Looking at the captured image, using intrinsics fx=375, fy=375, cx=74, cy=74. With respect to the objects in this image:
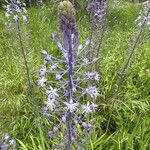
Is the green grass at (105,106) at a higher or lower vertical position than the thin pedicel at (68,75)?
lower

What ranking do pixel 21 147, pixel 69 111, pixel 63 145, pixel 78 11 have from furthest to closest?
pixel 78 11
pixel 21 147
pixel 63 145
pixel 69 111

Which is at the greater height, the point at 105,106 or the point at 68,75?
the point at 68,75

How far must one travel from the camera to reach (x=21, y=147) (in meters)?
4.25

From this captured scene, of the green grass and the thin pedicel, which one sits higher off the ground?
the thin pedicel

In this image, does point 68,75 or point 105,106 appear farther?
point 105,106

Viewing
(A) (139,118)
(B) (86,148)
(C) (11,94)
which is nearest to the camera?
(B) (86,148)

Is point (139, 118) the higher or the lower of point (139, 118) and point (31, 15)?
the lower

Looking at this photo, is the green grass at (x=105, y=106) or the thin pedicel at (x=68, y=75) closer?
the thin pedicel at (x=68, y=75)

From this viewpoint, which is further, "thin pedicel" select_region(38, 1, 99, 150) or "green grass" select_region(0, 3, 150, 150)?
"green grass" select_region(0, 3, 150, 150)

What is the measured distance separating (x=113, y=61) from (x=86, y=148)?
2285 millimetres

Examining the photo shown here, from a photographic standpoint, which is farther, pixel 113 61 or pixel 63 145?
pixel 113 61

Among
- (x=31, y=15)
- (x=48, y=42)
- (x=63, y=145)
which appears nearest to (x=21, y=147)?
(x=63, y=145)

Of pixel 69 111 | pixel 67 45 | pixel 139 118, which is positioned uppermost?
pixel 67 45

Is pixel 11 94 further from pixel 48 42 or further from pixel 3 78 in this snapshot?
pixel 48 42
